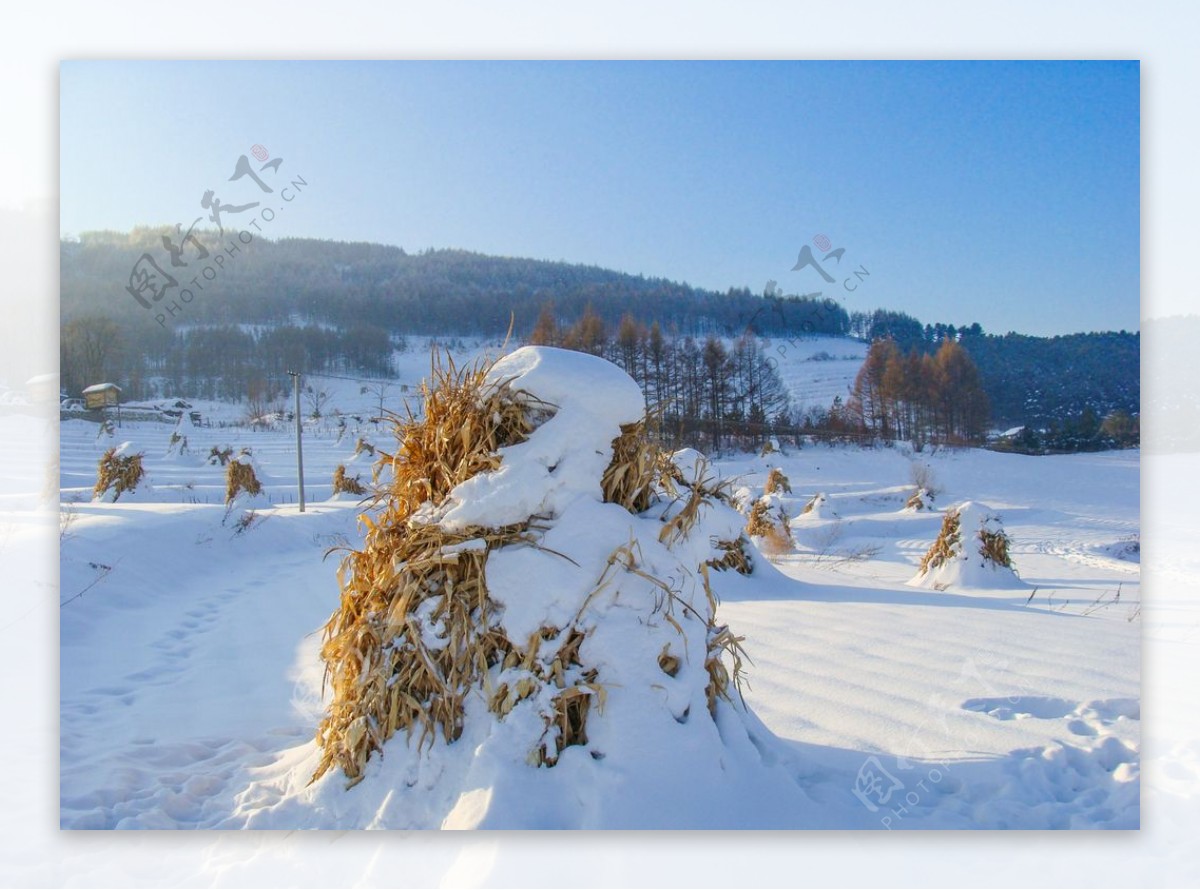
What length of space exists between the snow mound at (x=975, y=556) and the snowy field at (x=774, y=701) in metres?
0.74

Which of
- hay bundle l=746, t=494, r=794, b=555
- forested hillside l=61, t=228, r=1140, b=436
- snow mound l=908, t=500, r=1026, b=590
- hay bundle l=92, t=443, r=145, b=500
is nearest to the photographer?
Answer: forested hillside l=61, t=228, r=1140, b=436

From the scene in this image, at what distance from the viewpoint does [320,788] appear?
1.85m

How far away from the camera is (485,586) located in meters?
1.74

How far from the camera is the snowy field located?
6.68ft

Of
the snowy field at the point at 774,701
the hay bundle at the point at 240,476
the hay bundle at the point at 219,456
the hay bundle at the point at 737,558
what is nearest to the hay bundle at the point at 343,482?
the hay bundle at the point at 240,476

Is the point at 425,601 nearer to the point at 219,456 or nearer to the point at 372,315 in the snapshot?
the point at 372,315

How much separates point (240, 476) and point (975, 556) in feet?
34.6

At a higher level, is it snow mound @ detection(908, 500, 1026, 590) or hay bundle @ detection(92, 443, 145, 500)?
hay bundle @ detection(92, 443, 145, 500)

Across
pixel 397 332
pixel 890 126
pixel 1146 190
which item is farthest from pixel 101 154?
pixel 1146 190

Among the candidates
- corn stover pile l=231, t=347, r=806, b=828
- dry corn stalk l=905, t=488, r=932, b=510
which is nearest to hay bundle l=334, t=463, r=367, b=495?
dry corn stalk l=905, t=488, r=932, b=510

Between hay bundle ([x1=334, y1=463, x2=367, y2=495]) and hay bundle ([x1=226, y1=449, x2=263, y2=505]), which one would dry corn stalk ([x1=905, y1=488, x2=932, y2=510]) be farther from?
hay bundle ([x1=226, y1=449, x2=263, y2=505])

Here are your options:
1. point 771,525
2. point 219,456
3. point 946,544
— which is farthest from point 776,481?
point 219,456

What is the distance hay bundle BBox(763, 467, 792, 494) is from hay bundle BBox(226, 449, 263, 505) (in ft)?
27.2

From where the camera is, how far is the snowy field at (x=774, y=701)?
2037mm
